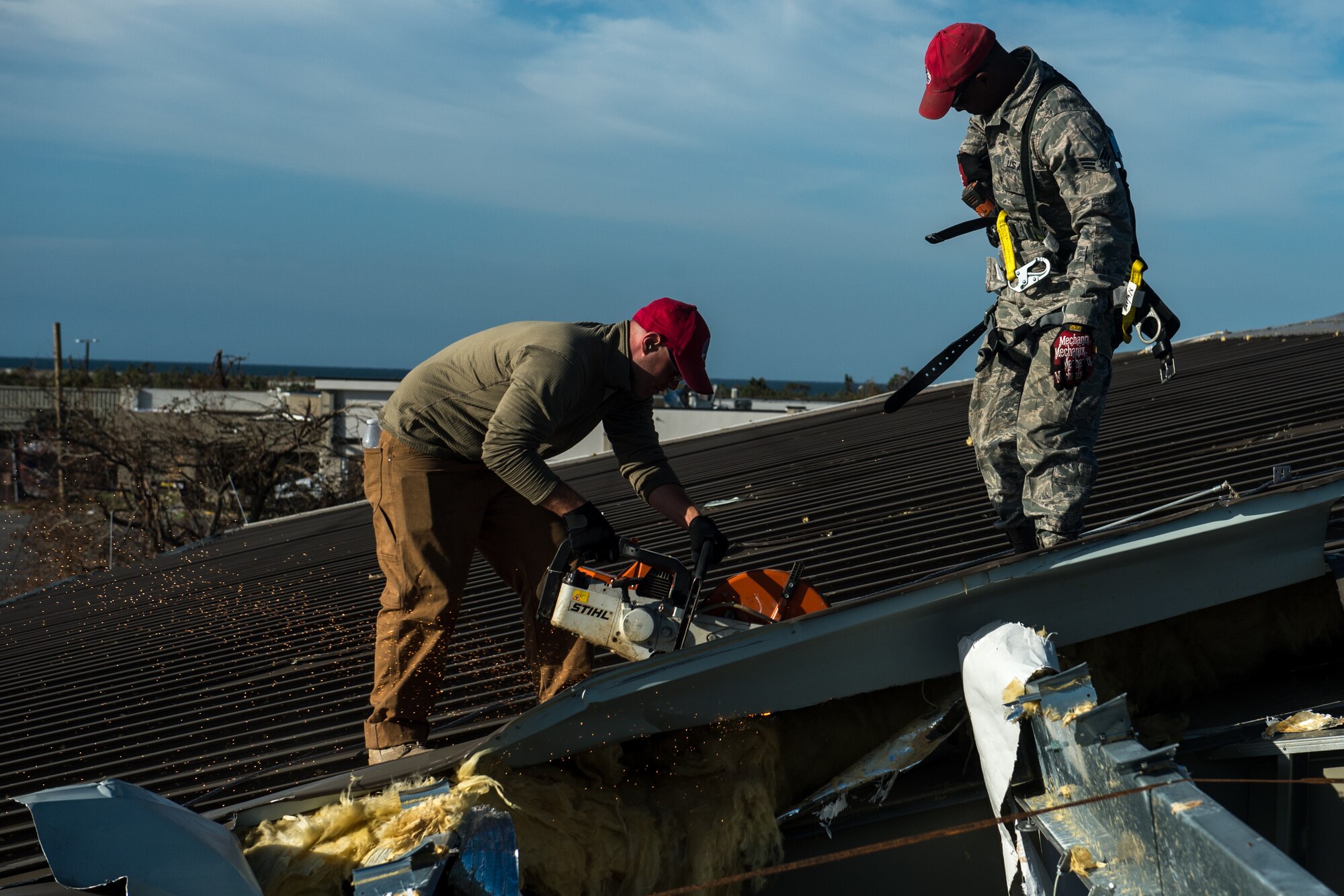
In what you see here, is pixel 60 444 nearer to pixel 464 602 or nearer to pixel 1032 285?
pixel 464 602

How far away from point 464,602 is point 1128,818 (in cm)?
432

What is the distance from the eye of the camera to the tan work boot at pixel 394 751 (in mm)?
3275

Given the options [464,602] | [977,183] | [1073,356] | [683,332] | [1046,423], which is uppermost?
[977,183]

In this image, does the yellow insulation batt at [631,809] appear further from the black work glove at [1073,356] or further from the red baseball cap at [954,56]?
the red baseball cap at [954,56]

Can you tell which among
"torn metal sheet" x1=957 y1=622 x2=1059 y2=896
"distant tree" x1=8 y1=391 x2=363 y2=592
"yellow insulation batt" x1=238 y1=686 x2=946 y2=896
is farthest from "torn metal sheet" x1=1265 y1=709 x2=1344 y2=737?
"distant tree" x1=8 y1=391 x2=363 y2=592

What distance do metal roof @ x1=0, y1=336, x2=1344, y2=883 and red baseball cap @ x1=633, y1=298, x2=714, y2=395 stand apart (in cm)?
116

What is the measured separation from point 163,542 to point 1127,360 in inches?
651

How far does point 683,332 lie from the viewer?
332 cm

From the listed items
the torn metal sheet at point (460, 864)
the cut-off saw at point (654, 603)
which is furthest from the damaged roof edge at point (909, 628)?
the cut-off saw at point (654, 603)

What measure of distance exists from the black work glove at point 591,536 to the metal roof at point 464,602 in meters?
0.72

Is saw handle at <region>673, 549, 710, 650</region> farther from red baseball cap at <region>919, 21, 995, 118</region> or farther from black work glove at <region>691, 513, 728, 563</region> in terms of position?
red baseball cap at <region>919, 21, 995, 118</region>

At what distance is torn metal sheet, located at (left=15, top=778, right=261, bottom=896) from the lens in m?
1.88

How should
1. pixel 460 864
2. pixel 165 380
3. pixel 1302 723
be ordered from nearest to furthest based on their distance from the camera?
pixel 460 864, pixel 1302 723, pixel 165 380

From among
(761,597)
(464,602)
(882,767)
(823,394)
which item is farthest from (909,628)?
(823,394)
